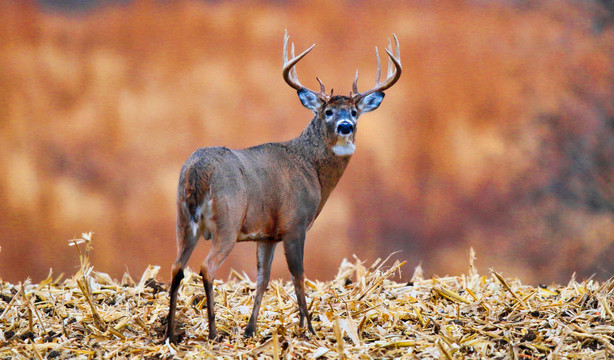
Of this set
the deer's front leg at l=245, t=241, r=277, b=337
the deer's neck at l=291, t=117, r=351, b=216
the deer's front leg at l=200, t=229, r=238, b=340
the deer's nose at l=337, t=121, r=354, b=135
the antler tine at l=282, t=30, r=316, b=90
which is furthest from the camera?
the deer's neck at l=291, t=117, r=351, b=216

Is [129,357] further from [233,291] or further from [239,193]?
[233,291]

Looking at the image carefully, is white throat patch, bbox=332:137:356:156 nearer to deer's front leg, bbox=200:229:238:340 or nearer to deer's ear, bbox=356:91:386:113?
deer's ear, bbox=356:91:386:113

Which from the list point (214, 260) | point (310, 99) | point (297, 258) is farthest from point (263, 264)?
point (310, 99)

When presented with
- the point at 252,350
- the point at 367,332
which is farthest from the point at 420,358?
the point at 252,350

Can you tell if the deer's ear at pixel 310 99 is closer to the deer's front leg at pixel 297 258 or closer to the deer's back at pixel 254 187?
the deer's back at pixel 254 187

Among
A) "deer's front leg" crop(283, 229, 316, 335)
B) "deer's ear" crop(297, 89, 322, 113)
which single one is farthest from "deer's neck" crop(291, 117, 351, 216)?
"deer's front leg" crop(283, 229, 316, 335)

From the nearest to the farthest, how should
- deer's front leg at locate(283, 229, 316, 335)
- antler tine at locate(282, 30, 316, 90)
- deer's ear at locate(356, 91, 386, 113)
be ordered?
deer's front leg at locate(283, 229, 316, 335)
antler tine at locate(282, 30, 316, 90)
deer's ear at locate(356, 91, 386, 113)

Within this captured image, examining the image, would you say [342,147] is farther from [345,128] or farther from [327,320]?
[327,320]

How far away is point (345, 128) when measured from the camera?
477 cm

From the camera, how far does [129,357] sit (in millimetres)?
3869

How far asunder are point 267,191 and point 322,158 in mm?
759

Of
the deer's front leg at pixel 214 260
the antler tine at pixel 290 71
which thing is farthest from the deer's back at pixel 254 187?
the antler tine at pixel 290 71

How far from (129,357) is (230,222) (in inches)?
37.8

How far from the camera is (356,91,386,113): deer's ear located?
515 centimetres
